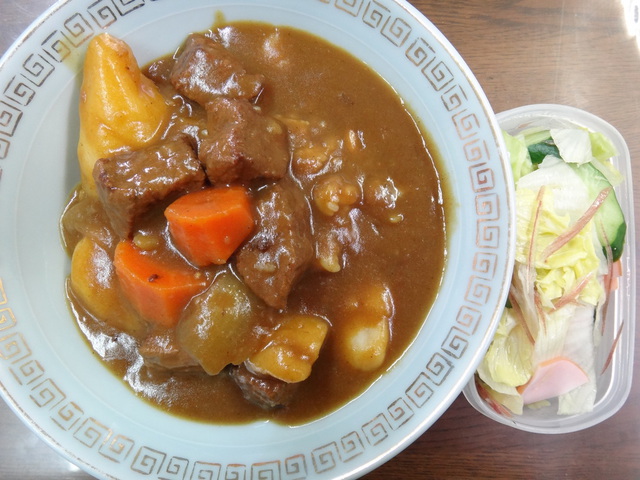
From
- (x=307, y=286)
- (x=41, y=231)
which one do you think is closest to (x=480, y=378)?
(x=307, y=286)

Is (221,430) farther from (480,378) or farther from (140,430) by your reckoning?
(480,378)

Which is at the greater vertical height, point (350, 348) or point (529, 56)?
point (529, 56)

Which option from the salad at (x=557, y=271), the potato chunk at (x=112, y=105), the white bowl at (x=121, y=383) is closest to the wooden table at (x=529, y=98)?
the salad at (x=557, y=271)

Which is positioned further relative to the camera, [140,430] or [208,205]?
[140,430]

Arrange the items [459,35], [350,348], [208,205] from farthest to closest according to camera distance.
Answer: [459,35] < [350,348] < [208,205]

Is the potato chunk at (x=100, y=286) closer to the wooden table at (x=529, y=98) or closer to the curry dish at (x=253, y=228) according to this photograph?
the curry dish at (x=253, y=228)

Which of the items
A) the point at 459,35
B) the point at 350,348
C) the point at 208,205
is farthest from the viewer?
the point at 459,35

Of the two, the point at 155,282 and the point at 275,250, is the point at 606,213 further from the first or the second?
the point at 155,282

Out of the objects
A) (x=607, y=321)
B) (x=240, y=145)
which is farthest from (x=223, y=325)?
(x=607, y=321)
